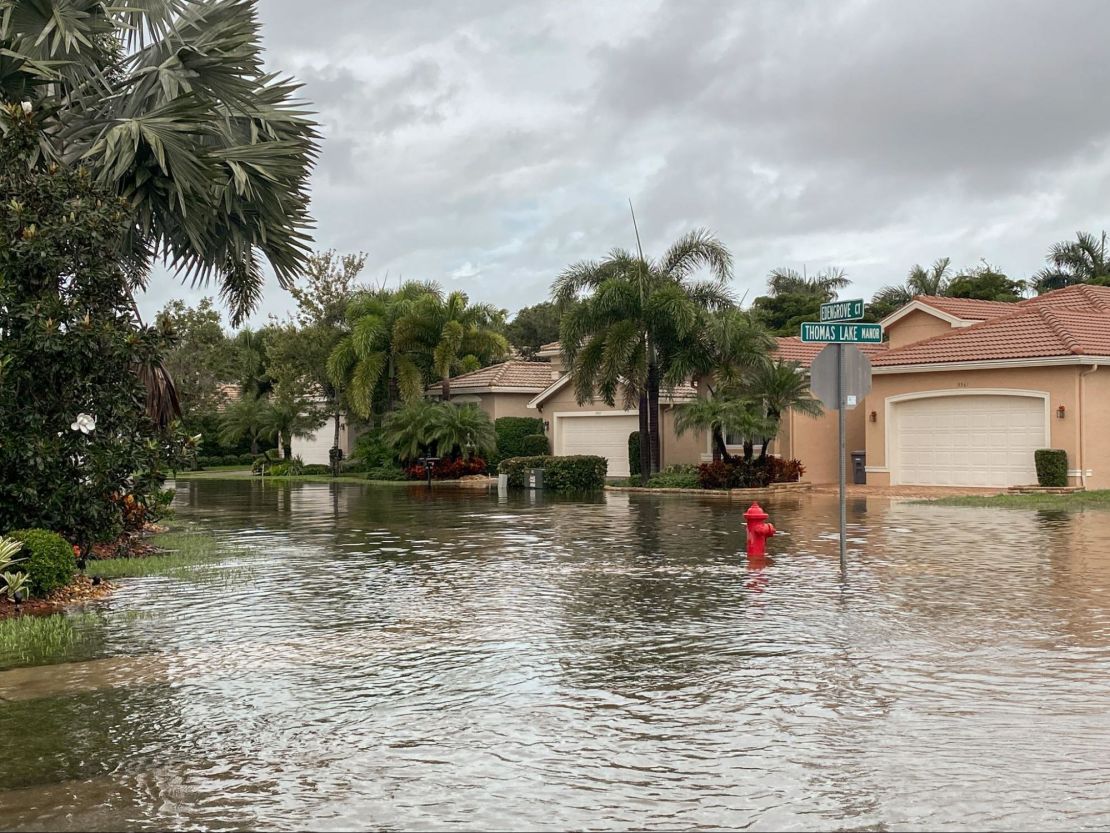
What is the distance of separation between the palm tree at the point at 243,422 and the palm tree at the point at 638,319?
70.8ft

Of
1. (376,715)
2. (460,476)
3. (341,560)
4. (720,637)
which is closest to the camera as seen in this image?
(376,715)

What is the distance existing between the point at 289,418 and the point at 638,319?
2129 centimetres

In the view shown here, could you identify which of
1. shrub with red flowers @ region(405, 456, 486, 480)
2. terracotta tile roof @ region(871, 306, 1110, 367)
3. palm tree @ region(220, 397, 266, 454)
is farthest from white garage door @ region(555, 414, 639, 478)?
palm tree @ region(220, 397, 266, 454)

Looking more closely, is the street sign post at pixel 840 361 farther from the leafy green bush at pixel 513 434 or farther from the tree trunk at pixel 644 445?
the leafy green bush at pixel 513 434

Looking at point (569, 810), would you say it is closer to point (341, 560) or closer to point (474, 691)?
point (474, 691)

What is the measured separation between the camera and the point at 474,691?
784 cm

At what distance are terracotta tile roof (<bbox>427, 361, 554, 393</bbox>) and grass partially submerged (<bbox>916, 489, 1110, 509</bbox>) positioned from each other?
19.7 m

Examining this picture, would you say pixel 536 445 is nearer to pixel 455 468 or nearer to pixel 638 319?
pixel 455 468

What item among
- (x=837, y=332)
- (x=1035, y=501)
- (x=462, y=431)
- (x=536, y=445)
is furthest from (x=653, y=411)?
(x=837, y=332)

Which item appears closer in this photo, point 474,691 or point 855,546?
point 474,691

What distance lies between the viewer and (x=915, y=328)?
36469 millimetres

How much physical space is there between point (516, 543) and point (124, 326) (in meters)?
6.77

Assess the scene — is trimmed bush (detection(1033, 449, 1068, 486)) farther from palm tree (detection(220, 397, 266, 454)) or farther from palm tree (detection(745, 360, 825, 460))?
palm tree (detection(220, 397, 266, 454))

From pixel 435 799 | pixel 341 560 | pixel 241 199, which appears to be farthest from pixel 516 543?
pixel 435 799
